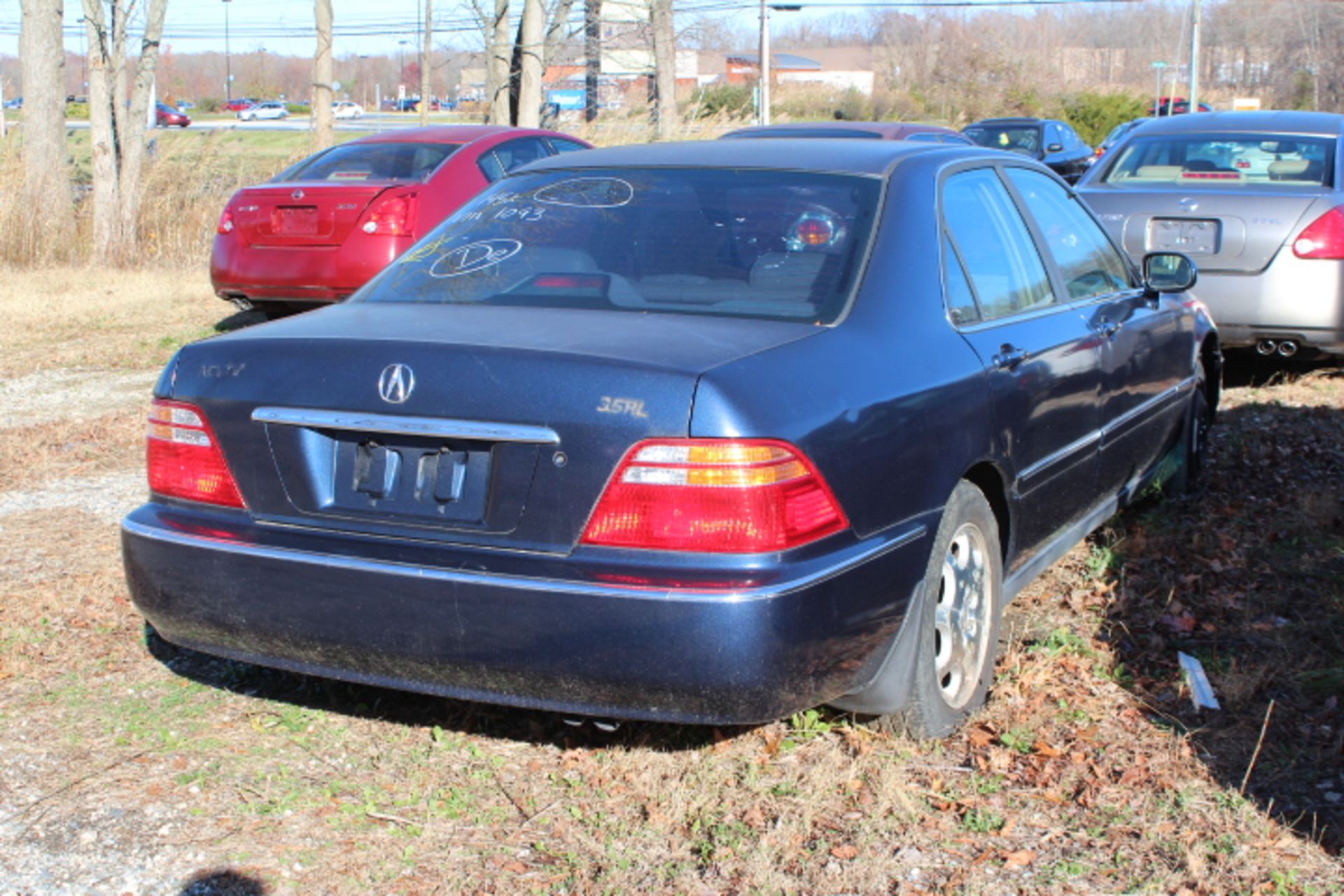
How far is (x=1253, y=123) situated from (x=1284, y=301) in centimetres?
187

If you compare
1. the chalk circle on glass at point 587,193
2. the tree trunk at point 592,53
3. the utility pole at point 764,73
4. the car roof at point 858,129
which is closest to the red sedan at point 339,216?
the car roof at point 858,129

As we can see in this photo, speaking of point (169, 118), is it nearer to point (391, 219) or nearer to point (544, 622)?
point (391, 219)

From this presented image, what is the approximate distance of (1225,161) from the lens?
8.78m

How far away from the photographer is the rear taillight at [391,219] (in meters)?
9.87

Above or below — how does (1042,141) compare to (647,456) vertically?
above

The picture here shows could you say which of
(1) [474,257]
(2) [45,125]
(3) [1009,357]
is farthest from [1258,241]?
(2) [45,125]

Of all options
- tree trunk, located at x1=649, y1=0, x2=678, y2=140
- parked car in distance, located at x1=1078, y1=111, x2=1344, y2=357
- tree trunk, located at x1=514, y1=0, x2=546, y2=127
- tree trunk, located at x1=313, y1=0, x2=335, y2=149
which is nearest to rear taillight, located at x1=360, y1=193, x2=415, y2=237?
parked car in distance, located at x1=1078, y1=111, x2=1344, y2=357

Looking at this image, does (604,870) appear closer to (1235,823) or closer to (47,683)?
(1235,823)

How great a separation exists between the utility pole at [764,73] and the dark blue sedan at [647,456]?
32.6 metres

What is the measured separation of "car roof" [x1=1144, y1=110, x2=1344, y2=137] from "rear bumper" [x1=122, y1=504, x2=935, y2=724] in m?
6.79

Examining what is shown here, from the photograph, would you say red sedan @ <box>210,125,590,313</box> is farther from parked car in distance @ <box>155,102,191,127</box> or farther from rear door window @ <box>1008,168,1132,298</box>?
parked car in distance @ <box>155,102,191,127</box>

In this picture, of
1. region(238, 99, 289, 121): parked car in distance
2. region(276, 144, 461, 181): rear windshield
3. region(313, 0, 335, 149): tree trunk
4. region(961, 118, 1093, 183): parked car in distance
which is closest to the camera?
region(276, 144, 461, 181): rear windshield

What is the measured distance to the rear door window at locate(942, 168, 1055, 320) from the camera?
13.2 feet

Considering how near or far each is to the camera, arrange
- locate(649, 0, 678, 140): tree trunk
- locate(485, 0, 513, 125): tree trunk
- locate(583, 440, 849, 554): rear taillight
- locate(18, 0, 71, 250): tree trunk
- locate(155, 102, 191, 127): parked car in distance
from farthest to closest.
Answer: locate(155, 102, 191, 127): parked car in distance
locate(649, 0, 678, 140): tree trunk
locate(485, 0, 513, 125): tree trunk
locate(18, 0, 71, 250): tree trunk
locate(583, 440, 849, 554): rear taillight
